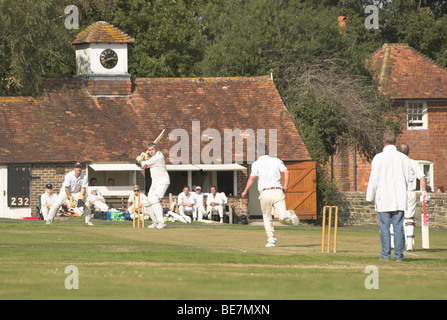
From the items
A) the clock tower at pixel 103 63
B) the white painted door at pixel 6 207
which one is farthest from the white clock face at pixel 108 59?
the white painted door at pixel 6 207

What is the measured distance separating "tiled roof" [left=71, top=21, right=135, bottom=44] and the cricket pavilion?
0.04 m

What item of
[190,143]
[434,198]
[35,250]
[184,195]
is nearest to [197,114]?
[190,143]

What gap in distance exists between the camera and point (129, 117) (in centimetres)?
3603

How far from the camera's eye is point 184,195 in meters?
29.9

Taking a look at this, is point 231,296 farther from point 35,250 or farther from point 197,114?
point 197,114

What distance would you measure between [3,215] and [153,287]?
25.7 m

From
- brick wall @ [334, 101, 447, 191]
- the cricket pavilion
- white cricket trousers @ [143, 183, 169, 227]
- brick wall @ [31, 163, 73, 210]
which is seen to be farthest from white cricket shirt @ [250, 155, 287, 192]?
brick wall @ [334, 101, 447, 191]

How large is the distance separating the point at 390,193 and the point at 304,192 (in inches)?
876

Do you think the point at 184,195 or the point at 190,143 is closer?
the point at 184,195

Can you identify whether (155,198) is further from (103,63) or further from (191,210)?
(103,63)

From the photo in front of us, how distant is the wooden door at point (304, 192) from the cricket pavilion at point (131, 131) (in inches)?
1.6

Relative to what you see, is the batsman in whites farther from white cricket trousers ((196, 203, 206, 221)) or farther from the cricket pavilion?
the cricket pavilion

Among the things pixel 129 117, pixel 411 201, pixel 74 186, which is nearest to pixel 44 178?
pixel 129 117

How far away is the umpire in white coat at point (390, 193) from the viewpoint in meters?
12.7
